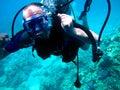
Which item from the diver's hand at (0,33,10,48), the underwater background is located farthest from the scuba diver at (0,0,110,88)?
the underwater background

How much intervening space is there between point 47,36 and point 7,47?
1.50 m

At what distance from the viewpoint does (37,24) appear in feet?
11.8

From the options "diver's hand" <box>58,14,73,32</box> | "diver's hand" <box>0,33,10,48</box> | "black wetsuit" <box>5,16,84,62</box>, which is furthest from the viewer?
"diver's hand" <box>0,33,10,48</box>

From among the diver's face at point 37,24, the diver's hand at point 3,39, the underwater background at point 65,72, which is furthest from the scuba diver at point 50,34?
the underwater background at point 65,72

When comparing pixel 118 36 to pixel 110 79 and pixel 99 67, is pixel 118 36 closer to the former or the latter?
pixel 99 67

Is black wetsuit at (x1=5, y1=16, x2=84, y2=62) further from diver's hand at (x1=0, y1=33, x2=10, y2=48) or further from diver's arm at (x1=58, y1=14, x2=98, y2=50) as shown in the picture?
diver's hand at (x1=0, y1=33, x2=10, y2=48)

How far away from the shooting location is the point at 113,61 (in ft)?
29.9

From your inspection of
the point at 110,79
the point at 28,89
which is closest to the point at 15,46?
the point at 110,79

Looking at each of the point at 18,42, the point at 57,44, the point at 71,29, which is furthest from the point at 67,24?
the point at 18,42

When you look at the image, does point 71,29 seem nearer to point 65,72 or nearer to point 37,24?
point 37,24

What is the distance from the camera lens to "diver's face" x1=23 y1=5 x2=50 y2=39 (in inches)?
140

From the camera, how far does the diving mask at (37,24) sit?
3.56 meters

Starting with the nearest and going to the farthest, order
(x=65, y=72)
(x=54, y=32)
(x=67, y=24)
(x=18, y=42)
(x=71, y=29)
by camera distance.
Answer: (x=67, y=24), (x=71, y=29), (x=54, y=32), (x=18, y=42), (x=65, y=72)

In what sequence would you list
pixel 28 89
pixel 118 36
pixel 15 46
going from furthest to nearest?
pixel 28 89
pixel 118 36
pixel 15 46
